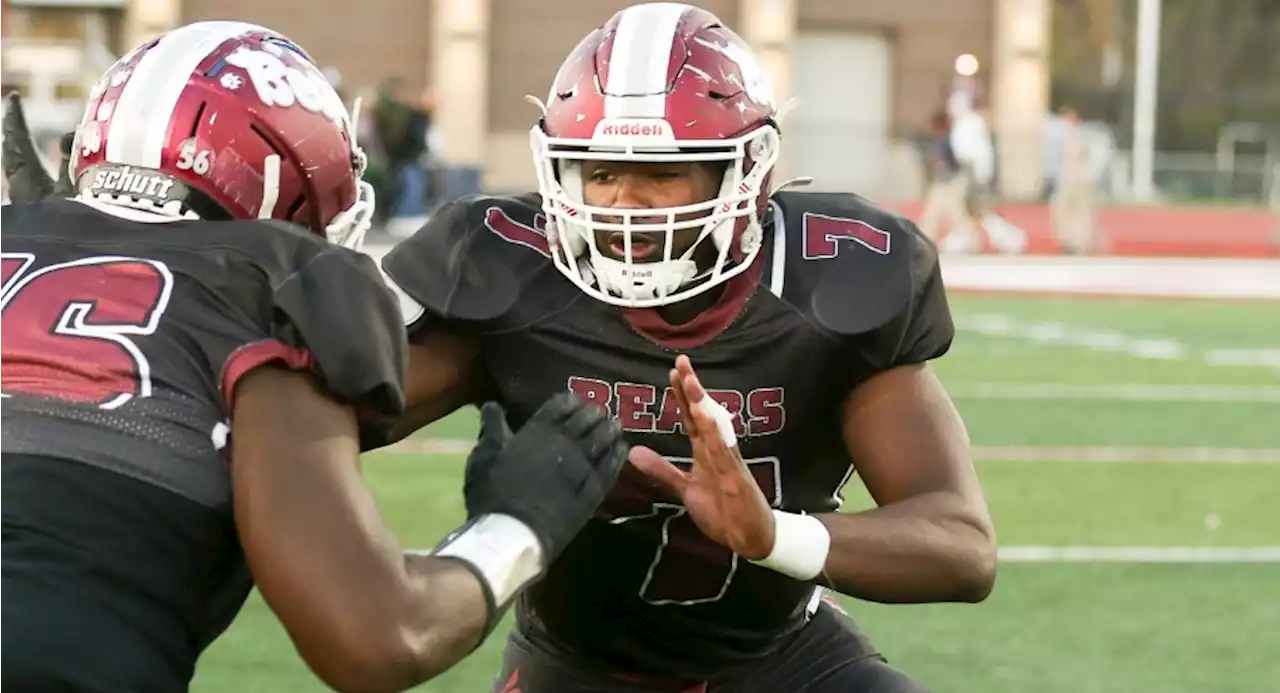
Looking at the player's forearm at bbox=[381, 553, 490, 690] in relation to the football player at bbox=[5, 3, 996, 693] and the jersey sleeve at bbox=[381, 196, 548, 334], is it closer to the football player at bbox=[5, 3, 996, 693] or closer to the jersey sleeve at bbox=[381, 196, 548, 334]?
the football player at bbox=[5, 3, 996, 693]

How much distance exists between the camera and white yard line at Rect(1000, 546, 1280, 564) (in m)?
6.08

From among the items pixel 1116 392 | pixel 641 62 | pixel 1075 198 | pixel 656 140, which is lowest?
pixel 1075 198

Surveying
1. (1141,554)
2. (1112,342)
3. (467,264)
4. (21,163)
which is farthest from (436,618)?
(1112,342)

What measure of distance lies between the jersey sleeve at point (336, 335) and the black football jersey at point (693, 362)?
72cm

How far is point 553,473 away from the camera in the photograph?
2453 millimetres

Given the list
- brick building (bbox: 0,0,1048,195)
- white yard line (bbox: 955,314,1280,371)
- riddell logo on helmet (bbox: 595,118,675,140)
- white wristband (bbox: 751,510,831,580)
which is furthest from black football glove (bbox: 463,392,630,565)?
brick building (bbox: 0,0,1048,195)

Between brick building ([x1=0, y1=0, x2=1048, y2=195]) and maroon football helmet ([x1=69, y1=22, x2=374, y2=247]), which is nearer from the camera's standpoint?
maroon football helmet ([x1=69, y1=22, x2=374, y2=247])

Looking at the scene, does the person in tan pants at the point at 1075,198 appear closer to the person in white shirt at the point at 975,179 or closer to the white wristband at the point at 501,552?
A: the person in white shirt at the point at 975,179

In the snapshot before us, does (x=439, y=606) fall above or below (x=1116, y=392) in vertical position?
above

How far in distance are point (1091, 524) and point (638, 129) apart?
3.93m

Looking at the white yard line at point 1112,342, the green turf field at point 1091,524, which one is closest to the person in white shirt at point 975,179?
the white yard line at point 1112,342

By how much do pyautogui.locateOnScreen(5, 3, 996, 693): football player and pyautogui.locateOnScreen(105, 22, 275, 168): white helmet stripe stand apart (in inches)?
24.9

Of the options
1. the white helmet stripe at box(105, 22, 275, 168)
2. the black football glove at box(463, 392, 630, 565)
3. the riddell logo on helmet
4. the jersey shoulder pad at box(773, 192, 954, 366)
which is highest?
the white helmet stripe at box(105, 22, 275, 168)

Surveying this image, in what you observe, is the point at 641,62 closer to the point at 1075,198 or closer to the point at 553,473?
the point at 553,473
